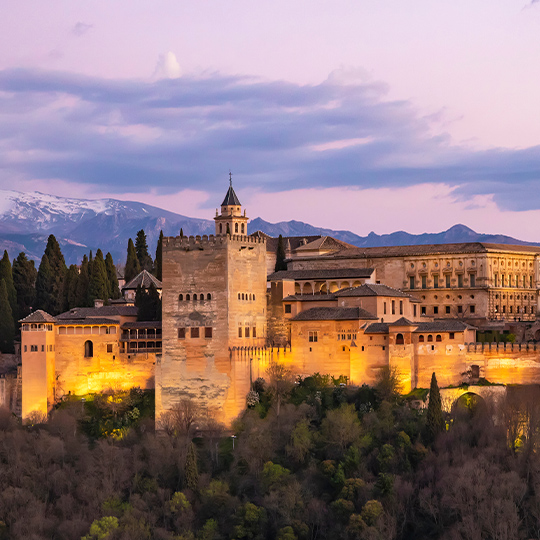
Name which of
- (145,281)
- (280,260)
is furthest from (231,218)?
(280,260)

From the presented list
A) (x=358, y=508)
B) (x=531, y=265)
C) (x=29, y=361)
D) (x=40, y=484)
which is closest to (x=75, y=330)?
(x=29, y=361)

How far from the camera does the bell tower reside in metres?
59.2

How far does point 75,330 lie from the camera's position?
194ft

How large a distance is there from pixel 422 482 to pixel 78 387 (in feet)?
69.7

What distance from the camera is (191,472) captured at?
49.8 metres

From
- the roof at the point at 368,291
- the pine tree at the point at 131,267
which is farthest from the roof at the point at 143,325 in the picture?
the pine tree at the point at 131,267

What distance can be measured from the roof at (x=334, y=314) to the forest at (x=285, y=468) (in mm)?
3303

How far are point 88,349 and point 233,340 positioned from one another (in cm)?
944

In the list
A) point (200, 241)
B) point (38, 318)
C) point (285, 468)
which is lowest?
point (285, 468)

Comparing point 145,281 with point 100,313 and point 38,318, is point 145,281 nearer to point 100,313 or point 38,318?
point 100,313

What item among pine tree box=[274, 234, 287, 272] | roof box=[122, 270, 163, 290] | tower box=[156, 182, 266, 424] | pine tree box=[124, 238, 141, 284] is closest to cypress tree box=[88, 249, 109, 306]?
roof box=[122, 270, 163, 290]

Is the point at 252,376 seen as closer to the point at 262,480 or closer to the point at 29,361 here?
the point at 262,480

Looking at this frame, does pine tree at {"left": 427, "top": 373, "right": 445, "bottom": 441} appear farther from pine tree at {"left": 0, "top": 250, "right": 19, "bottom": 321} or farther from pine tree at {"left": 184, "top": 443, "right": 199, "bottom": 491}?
pine tree at {"left": 0, "top": 250, "right": 19, "bottom": 321}

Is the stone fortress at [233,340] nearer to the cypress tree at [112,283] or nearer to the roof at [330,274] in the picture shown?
the roof at [330,274]
